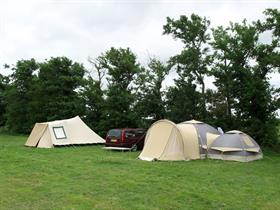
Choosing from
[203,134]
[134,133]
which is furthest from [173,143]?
[134,133]

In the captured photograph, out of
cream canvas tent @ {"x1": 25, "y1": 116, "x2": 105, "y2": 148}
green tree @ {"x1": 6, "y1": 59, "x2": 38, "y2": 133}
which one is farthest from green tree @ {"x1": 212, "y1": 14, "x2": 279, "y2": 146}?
green tree @ {"x1": 6, "y1": 59, "x2": 38, "y2": 133}

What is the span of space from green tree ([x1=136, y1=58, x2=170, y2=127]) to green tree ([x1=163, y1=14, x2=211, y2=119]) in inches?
80.8

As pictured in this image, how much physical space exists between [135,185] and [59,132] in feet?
44.4

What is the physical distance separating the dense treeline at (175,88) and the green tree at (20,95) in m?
0.09

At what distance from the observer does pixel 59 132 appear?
2264cm

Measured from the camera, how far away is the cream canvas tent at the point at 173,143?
53.2 feet

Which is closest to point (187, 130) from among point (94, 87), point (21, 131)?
point (94, 87)

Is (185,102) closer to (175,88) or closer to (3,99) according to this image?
(175,88)

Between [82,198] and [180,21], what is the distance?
62.1 ft

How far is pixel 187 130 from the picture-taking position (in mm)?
17125

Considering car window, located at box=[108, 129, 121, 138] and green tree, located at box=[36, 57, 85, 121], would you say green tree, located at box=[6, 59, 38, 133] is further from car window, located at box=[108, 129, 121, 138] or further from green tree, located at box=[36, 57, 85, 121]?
car window, located at box=[108, 129, 121, 138]

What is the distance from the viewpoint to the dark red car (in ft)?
65.8

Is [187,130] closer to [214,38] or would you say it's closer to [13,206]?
[214,38]

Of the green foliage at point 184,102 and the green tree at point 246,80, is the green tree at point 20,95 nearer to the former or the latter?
the green foliage at point 184,102
